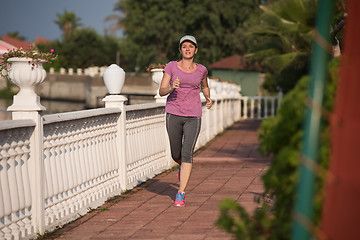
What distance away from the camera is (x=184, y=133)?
7367 mm

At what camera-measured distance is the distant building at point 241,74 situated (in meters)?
41.0

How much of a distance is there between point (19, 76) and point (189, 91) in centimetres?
222

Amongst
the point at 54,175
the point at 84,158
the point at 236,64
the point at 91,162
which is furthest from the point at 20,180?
the point at 236,64

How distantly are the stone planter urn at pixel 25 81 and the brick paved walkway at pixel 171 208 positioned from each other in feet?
3.85

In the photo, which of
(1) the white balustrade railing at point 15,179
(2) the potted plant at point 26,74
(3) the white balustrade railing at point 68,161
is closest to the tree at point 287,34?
(3) the white balustrade railing at point 68,161

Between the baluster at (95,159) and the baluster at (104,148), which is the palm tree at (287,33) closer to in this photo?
the baluster at (104,148)

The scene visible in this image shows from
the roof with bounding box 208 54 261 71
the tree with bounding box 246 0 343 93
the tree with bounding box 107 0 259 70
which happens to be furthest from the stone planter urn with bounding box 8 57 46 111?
the tree with bounding box 107 0 259 70

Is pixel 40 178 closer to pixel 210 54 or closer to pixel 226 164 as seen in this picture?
pixel 226 164

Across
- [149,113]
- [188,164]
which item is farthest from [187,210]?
[149,113]

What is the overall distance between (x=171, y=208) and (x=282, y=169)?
4261 mm

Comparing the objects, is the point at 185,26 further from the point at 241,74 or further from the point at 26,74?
the point at 26,74

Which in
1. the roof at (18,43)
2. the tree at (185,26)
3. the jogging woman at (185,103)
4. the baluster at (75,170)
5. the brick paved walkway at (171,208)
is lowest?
the brick paved walkway at (171,208)

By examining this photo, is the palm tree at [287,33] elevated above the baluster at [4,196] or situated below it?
above

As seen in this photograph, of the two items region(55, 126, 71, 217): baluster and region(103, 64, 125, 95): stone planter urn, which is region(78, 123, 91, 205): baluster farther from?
region(103, 64, 125, 95): stone planter urn
